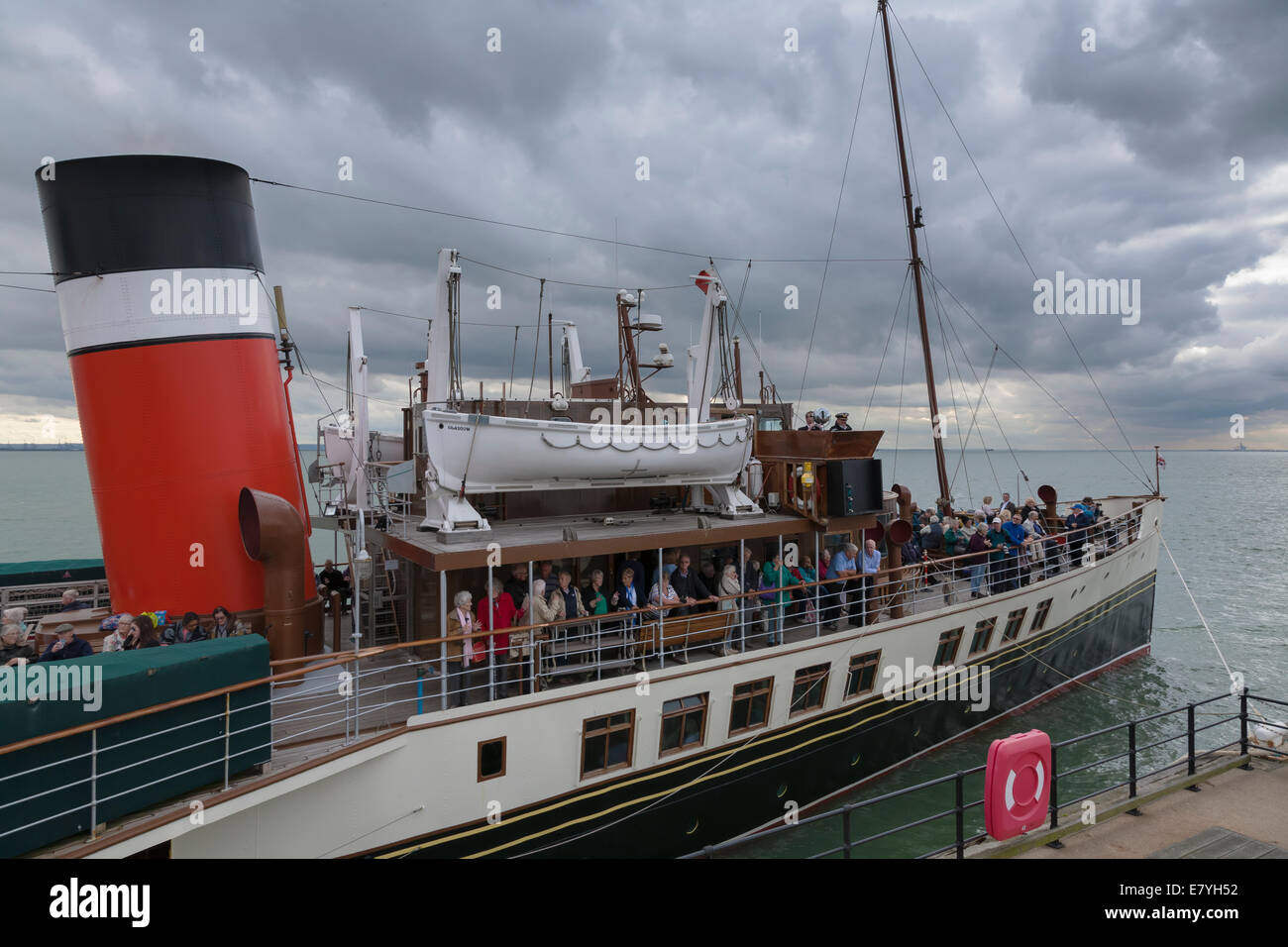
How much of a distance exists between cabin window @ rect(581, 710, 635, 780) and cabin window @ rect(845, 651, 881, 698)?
4.50 m

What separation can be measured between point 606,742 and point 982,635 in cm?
946

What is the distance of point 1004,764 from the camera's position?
733 centimetres

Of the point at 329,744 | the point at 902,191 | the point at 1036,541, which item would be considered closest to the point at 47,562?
the point at 329,744

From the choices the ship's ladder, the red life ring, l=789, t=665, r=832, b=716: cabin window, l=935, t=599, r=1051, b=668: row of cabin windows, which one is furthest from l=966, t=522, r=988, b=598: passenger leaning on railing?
the ship's ladder

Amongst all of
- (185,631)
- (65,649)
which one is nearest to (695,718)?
(185,631)

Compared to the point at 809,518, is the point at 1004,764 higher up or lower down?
lower down

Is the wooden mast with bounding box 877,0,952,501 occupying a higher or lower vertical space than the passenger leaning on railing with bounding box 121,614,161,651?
higher

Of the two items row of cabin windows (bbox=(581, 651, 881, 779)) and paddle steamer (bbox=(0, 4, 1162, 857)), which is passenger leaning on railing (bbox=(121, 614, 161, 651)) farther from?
row of cabin windows (bbox=(581, 651, 881, 779))

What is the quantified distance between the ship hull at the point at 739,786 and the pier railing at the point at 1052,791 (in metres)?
0.56

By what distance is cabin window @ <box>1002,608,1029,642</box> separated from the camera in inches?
633

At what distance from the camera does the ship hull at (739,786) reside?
928 cm

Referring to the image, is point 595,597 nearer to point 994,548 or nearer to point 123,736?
point 123,736
